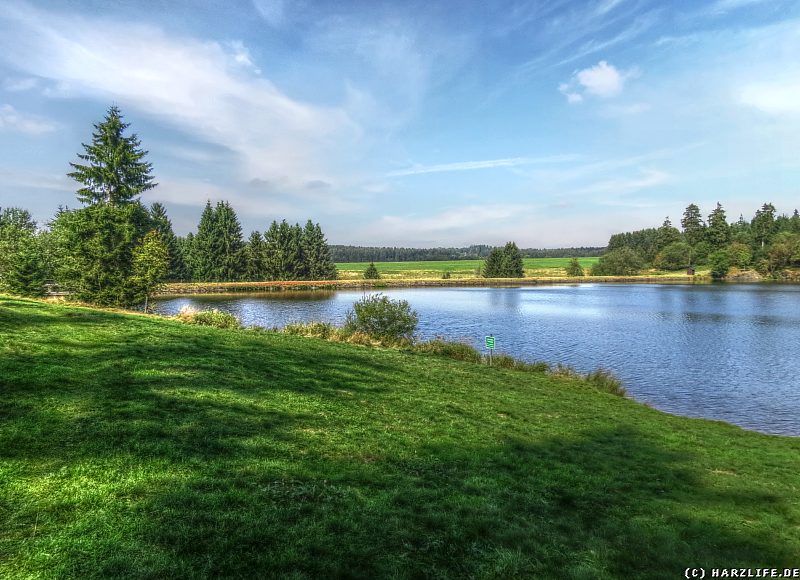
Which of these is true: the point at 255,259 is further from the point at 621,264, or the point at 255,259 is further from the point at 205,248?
the point at 621,264

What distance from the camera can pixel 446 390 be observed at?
1481 cm

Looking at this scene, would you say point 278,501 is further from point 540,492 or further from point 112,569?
point 540,492

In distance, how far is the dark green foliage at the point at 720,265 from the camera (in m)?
115

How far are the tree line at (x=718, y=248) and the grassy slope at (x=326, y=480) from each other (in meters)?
133

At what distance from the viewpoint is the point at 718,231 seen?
435 feet

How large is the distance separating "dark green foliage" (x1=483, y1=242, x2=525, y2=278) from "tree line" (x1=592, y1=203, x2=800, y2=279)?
31.5 m

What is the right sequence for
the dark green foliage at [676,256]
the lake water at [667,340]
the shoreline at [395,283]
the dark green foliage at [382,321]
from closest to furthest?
the lake water at [667,340] → the dark green foliage at [382,321] → the shoreline at [395,283] → the dark green foliage at [676,256]

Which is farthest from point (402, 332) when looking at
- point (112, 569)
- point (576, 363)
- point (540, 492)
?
point (112, 569)

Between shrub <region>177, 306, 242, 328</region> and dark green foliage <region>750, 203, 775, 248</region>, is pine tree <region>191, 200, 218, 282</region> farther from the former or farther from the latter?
dark green foliage <region>750, 203, 775, 248</region>

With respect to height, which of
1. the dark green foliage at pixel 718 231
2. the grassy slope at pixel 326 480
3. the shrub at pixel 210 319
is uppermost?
the dark green foliage at pixel 718 231

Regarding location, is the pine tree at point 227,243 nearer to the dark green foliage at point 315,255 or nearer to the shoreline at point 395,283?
the shoreline at point 395,283

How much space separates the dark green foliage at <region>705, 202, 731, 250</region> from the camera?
132 m

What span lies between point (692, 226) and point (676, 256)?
2133cm

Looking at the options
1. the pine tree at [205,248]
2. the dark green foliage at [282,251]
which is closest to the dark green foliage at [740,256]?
the dark green foliage at [282,251]
